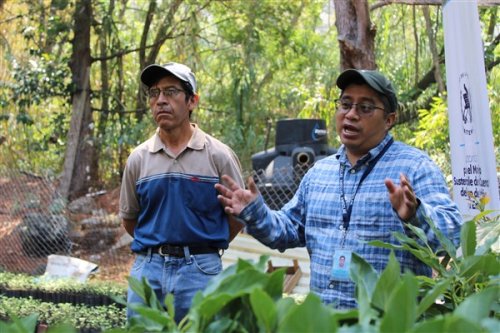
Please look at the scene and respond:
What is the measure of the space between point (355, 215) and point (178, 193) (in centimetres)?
109

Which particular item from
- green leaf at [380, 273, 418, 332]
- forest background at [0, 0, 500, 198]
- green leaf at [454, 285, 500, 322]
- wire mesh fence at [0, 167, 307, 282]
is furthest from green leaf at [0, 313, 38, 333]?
forest background at [0, 0, 500, 198]

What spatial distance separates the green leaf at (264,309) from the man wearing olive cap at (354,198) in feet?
4.43

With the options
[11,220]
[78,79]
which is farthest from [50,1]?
[11,220]

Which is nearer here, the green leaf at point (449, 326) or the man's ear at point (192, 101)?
the green leaf at point (449, 326)

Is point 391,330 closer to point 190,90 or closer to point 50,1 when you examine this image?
point 190,90

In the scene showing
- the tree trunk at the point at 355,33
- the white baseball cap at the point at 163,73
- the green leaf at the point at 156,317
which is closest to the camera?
the green leaf at the point at 156,317

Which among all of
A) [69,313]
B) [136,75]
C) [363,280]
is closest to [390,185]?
[363,280]

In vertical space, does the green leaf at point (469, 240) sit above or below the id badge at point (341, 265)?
above

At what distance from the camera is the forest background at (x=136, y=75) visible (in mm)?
12898

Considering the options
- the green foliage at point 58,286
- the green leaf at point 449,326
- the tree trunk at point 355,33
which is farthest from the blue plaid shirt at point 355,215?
the green foliage at point 58,286

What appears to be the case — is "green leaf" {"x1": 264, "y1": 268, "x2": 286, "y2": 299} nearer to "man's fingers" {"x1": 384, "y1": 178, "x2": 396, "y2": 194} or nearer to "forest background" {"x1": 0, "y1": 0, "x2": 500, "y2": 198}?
"man's fingers" {"x1": 384, "y1": 178, "x2": 396, "y2": 194}

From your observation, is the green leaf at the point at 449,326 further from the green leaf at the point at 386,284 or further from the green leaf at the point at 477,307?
the green leaf at the point at 386,284

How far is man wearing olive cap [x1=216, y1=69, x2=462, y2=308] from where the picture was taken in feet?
9.37

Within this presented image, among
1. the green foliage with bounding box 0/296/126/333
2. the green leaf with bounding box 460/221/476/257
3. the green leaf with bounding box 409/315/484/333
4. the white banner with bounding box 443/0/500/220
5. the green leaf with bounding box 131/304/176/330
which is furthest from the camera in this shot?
the green foliage with bounding box 0/296/126/333
